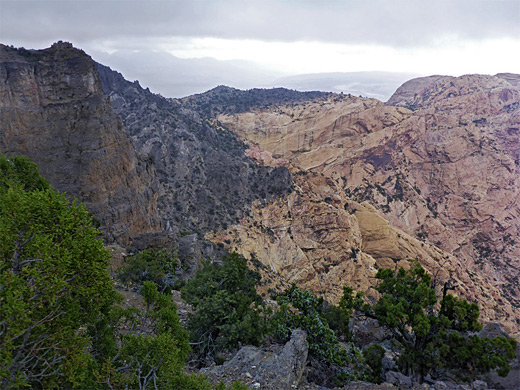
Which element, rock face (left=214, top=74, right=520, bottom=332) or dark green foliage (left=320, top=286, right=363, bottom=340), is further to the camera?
rock face (left=214, top=74, right=520, bottom=332)

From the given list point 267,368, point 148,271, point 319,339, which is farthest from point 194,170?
point 267,368

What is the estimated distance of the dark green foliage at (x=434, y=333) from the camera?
34.8ft

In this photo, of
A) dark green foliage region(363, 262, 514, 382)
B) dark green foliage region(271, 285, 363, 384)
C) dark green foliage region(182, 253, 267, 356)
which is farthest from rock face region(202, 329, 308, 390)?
dark green foliage region(363, 262, 514, 382)

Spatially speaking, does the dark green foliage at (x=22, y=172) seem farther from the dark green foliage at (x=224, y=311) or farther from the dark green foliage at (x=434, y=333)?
the dark green foliage at (x=434, y=333)

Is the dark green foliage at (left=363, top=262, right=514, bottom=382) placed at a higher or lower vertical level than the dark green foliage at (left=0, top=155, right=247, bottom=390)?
lower

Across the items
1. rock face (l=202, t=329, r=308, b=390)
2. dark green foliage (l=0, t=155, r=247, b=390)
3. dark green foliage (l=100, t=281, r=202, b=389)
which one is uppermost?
dark green foliage (l=0, t=155, r=247, b=390)

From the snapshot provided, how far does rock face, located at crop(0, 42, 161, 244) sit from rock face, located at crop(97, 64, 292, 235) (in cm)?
850

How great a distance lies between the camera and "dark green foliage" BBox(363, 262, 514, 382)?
10617 mm

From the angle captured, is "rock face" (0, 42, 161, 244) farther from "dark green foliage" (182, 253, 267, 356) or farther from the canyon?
"dark green foliage" (182, 253, 267, 356)

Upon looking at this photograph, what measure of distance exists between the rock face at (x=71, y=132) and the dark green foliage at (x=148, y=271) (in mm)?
8900

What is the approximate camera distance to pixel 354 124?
7138 cm

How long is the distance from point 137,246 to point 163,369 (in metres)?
20.4

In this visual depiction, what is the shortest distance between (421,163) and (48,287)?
7621cm

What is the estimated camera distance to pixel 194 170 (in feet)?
162
